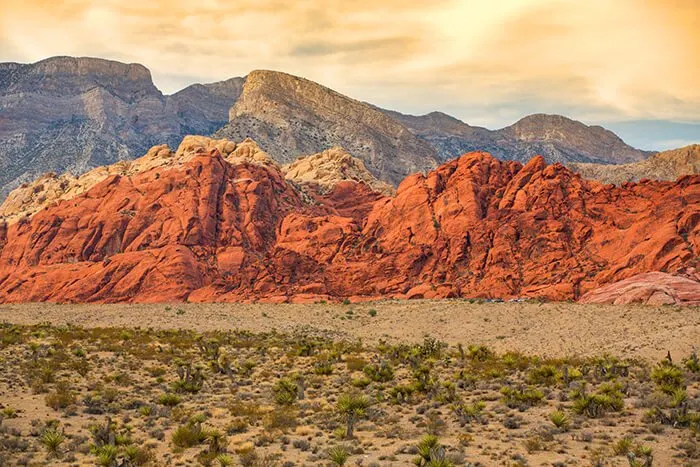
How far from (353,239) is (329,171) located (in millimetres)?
36246

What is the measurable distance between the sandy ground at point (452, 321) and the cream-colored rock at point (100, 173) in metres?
35.9

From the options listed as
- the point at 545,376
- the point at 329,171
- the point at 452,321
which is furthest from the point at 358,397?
the point at 329,171

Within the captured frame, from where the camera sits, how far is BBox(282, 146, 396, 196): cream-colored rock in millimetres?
114188

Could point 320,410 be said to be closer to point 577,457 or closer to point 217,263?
point 577,457

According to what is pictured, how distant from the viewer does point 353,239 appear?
83562 millimetres

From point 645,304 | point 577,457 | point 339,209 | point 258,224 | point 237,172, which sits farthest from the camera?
point 339,209

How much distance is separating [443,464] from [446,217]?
67.8m

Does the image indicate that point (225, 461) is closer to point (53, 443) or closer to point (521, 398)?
point (53, 443)

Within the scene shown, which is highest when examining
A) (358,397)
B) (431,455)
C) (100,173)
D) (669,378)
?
(100,173)

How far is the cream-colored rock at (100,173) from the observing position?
10050 centimetres

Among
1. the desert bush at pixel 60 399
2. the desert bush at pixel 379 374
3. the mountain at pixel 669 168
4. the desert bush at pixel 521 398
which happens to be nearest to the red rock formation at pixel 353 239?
the desert bush at pixel 379 374

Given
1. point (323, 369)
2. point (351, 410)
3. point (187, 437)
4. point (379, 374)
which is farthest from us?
point (323, 369)

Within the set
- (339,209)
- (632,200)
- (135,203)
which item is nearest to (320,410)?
(632,200)

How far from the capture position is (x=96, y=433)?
18.6 metres
